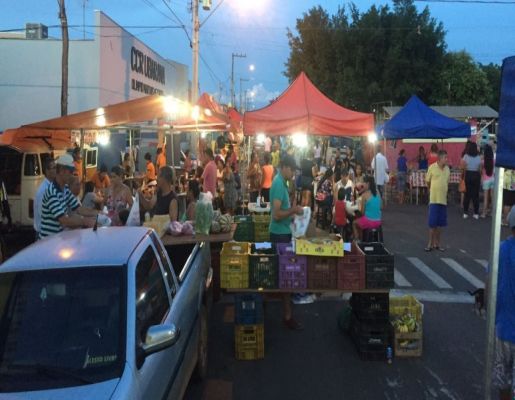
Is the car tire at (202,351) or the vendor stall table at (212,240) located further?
the vendor stall table at (212,240)

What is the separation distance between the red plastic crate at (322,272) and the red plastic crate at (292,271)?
6 cm

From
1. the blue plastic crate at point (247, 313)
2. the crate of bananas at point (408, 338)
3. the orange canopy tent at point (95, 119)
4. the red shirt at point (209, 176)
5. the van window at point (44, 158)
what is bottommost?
the crate of bananas at point (408, 338)

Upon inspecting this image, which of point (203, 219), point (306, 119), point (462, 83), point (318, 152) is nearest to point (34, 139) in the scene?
point (306, 119)

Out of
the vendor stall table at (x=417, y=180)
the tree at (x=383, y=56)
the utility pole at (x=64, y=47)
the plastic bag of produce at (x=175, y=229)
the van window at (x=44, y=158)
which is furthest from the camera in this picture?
the tree at (x=383, y=56)

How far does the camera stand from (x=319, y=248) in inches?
236

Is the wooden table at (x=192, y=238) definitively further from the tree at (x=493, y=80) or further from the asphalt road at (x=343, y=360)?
the tree at (x=493, y=80)

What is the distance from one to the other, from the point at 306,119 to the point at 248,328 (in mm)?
6474

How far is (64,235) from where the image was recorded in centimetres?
451

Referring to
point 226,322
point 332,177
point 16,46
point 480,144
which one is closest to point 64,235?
point 226,322

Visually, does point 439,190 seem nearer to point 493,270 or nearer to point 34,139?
point 493,270

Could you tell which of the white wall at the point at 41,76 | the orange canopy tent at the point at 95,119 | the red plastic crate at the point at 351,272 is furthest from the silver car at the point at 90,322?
the white wall at the point at 41,76

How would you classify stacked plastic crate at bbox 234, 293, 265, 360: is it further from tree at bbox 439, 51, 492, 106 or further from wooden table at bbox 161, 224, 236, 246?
tree at bbox 439, 51, 492, 106

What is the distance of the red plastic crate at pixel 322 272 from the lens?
599 cm

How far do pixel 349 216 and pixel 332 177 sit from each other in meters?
2.34
